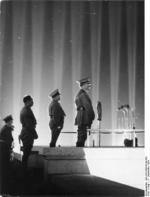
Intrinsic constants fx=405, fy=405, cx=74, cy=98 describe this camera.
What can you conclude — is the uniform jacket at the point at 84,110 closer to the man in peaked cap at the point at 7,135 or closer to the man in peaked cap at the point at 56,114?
the man in peaked cap at the point at 56,114

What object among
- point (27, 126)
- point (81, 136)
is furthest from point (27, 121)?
point (81, 136)

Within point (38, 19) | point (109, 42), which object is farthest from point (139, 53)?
point (38, 19)

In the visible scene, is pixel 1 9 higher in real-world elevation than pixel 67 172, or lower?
higher

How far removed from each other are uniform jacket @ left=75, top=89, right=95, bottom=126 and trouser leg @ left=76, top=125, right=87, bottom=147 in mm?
32

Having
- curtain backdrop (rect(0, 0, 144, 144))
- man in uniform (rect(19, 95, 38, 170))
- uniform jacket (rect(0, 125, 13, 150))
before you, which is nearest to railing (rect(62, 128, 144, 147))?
curtain backdrop (rect(0, 0, 144, 144))

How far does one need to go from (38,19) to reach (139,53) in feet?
2.23

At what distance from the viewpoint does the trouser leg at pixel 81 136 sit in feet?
8.36

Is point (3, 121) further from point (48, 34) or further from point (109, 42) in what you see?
point (109, 42)

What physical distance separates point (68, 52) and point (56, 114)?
40 cm

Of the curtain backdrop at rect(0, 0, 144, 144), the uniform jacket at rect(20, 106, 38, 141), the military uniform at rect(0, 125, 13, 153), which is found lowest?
the military uniform at rect(0, 125, 13, 153)

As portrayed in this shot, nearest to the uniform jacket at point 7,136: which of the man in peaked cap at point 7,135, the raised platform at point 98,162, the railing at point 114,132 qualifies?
the man in peaked cap at point 7,135

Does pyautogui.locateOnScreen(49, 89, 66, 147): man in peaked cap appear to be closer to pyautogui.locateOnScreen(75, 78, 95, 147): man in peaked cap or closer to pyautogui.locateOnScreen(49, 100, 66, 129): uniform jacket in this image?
pyautogui.locateOnScreen(49, 100, 66, 129): uniform jacket

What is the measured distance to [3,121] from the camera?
8.37 ft

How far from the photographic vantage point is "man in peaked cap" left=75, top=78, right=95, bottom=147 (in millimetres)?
2553
